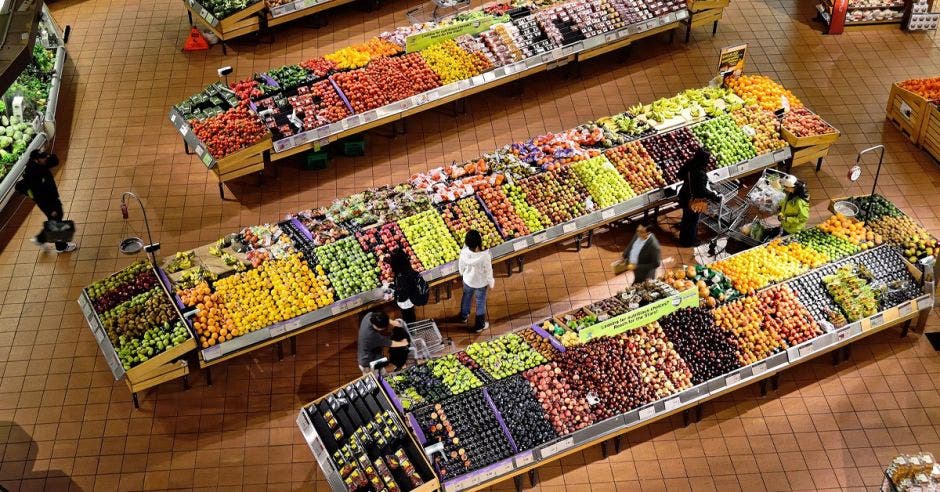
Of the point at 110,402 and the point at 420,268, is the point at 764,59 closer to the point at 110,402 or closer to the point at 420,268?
the point at 420,268

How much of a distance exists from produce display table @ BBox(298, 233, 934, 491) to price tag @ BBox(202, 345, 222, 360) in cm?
147

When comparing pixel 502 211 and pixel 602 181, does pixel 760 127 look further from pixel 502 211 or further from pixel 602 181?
pixel 502 211

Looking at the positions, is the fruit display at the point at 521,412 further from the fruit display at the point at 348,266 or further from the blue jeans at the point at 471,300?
the fruit display at the point at 348,266

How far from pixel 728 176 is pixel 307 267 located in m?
5.54

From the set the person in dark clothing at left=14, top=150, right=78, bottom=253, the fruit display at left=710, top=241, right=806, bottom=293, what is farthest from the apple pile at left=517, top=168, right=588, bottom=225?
the person in dark clothing at left=14, top=150, right=78, bottom=253

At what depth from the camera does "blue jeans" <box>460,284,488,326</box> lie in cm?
1180

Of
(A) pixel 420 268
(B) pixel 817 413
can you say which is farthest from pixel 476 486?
(B) pixel 817 413

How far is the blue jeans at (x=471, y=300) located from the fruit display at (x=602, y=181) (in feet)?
6.73

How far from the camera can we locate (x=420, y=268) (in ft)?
39.3

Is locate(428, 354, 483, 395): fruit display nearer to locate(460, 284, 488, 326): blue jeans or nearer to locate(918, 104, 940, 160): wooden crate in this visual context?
locate(460, 284, 488, 326): blue jeans

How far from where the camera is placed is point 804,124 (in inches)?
549

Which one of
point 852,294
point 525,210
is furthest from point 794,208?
point 525,210

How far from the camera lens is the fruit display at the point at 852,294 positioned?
11.3 metres

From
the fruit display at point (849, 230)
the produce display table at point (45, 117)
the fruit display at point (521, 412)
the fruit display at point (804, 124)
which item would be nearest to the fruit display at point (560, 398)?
the fruit display at point (521, 412)
